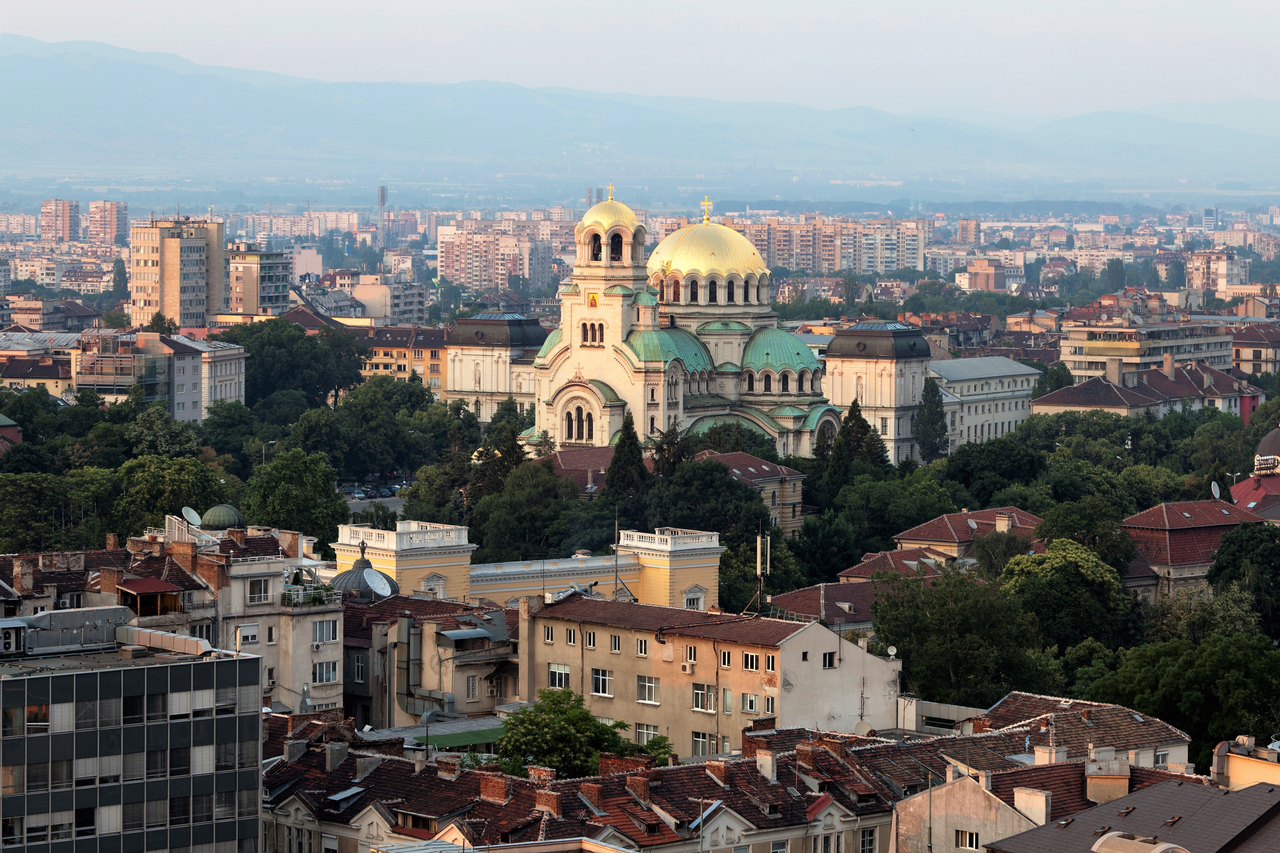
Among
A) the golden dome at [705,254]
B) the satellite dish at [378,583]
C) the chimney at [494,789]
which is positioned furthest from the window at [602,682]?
the golden dome at [705,254]

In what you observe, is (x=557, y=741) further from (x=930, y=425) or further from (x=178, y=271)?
(x=178, y=271)

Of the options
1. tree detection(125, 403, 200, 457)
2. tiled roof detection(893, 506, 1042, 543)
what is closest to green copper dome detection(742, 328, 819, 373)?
tree detection(125, 403, 200, 457)

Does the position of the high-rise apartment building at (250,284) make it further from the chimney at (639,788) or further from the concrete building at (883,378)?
the chimney at (639,788)

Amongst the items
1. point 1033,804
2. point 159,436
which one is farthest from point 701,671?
point 159,436

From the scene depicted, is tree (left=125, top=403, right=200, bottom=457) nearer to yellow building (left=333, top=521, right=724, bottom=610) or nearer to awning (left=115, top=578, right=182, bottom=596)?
yellow building (left=333, top=521, right=724, bottom=610)

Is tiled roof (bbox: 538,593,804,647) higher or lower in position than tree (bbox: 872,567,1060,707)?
higher

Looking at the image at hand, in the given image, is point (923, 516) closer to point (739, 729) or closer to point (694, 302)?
point (694, 302)
